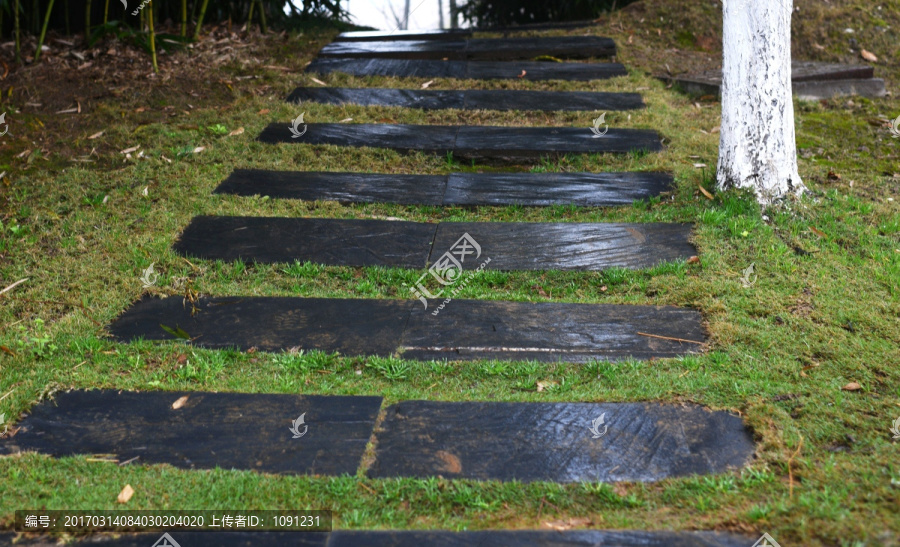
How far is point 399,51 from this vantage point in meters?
7.84

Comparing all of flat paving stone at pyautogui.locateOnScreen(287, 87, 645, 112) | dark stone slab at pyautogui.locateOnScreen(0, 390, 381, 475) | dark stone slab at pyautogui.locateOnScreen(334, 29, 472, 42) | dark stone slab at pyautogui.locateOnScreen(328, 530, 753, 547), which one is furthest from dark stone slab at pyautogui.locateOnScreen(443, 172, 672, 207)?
dark stone slab at pyautogui.locateOnScreen(334, 29, 472, 42)

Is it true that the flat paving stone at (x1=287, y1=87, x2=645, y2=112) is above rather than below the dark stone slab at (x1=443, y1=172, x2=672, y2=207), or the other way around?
above

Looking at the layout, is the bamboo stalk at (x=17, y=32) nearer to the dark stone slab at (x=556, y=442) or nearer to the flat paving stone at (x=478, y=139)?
the flat paving stone at (x=478, y=139)

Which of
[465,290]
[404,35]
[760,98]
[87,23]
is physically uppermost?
[87,23]

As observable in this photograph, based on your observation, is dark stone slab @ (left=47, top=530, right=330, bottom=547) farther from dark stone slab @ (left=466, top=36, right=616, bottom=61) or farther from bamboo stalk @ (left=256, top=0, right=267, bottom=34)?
bamboo stalk @ (left=256, top=0, right=267, bottom=34)

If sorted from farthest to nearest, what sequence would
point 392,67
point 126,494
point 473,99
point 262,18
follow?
point 262,18 → point 392,67 → point 473,99 → point 126,494

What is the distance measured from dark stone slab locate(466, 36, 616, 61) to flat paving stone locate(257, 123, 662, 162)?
1984 mm

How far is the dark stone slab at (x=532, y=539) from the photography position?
7.78 ft

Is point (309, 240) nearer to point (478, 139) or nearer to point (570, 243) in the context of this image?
point (570, 243)

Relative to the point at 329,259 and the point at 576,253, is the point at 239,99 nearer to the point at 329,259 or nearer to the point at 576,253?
the point at 329,259

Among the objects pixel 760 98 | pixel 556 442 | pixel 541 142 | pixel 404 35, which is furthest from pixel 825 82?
pixel 556 442

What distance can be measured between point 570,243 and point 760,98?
1.50 metres

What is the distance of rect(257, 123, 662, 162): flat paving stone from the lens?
5723 millimetres

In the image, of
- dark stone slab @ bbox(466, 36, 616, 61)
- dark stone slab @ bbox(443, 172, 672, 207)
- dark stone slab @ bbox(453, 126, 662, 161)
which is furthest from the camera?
dark stone slab @ bbox(466, 36, 616, 61)
